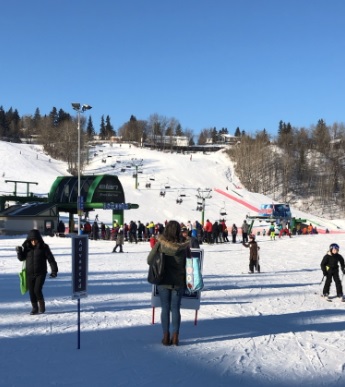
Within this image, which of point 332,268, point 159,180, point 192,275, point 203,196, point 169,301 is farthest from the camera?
point 159,180

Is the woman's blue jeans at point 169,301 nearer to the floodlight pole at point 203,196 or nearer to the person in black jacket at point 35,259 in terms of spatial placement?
the person in black jacket at point 35,259

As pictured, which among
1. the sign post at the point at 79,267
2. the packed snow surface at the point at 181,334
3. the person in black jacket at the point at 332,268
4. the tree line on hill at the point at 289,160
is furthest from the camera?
Result: the tree line on hill at the point at 289,160

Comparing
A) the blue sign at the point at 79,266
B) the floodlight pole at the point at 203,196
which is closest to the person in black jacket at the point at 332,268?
the blue sign at the point at 79,266

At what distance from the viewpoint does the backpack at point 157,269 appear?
551 cm

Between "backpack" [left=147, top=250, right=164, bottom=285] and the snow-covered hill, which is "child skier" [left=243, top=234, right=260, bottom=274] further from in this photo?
the snow-covered hill

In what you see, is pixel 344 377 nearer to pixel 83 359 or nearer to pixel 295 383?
pixel 295 383

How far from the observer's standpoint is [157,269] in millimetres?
5531

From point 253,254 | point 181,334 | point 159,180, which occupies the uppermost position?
point 159,180

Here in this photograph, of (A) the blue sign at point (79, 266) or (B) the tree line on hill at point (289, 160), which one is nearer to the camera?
(A) the blue sign at point (79, 266)

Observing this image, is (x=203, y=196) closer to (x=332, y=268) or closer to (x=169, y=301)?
(x=332, y=268)

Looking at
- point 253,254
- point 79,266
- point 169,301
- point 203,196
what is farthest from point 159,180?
point 169,301

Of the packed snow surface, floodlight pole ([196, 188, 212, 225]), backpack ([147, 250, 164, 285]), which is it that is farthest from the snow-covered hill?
backpack ([147, 250, 164, 285])

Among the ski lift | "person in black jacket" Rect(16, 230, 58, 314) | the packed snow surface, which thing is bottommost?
the packed snow surface

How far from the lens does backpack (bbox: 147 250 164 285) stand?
18.1ft
